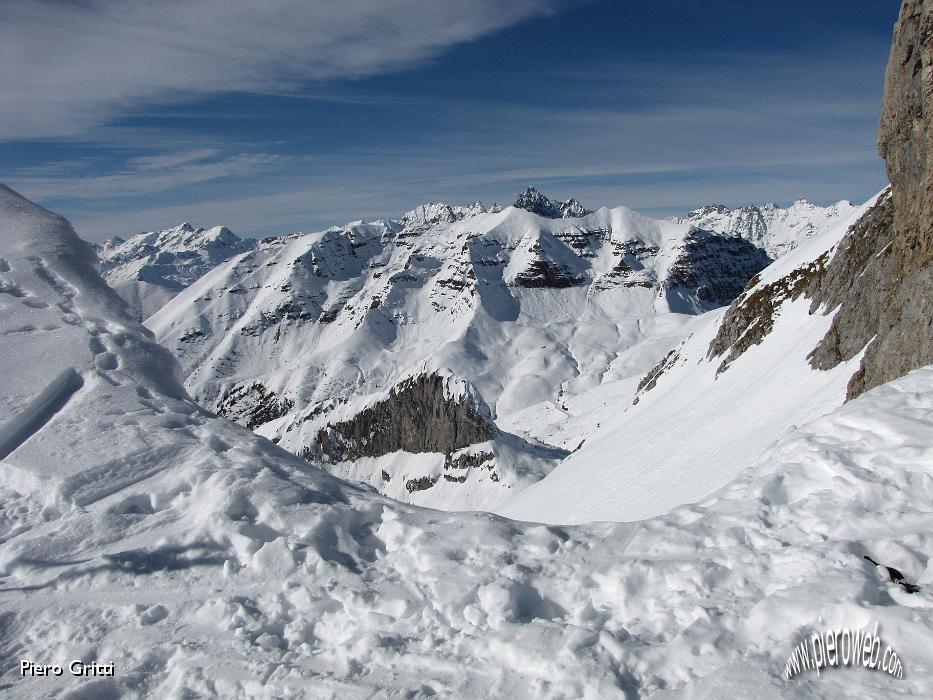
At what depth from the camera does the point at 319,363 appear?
19125 centimetres

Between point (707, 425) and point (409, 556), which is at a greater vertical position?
point (409, 556)

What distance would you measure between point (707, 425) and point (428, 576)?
63.1 ft

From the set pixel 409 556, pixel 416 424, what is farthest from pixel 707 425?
pixel 416 424

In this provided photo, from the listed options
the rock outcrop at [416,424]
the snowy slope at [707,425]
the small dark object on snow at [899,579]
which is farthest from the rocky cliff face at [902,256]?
the rock outcrop at [416,424]

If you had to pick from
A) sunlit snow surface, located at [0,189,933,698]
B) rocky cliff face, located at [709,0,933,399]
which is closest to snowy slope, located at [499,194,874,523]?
rocky cliff face, located at [709,0,933,399]

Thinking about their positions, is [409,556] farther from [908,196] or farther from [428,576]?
[908,196]

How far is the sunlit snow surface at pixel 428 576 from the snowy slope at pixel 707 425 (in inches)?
342

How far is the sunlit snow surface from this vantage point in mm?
5617

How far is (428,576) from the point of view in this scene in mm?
7227

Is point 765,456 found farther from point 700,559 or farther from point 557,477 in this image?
point 557,477

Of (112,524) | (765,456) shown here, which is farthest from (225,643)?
(765,456)

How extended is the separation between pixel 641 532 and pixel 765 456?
2867 mm

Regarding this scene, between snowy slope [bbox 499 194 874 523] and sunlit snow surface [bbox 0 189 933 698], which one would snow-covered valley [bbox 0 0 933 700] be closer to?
sunlit snow surface [bbox 0 189 933 698]

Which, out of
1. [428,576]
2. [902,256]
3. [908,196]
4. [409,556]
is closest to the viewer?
[428,576]
